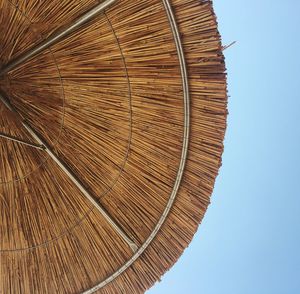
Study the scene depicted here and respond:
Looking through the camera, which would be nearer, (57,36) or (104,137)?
(57,36)

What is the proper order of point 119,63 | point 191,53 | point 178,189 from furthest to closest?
point 178,189, point 119,63, point 191,53

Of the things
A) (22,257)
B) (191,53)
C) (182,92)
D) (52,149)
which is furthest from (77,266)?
(191,53)

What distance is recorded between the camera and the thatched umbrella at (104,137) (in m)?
2.83

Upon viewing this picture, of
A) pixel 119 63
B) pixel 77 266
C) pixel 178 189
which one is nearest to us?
pixel 119 63

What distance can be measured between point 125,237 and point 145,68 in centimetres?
124

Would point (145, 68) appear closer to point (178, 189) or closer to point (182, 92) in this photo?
point (182, 92)

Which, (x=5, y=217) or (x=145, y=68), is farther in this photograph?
(x=5, y=217)

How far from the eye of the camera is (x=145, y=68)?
2.91m

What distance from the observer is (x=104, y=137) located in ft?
10.5

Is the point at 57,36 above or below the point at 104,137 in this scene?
above

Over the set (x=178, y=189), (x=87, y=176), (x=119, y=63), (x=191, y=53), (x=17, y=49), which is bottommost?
(x=87, y=176)

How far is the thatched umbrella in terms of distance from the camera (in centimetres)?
283

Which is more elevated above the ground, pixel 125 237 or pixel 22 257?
pixel 125 237

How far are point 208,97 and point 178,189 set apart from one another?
70 centimetres
